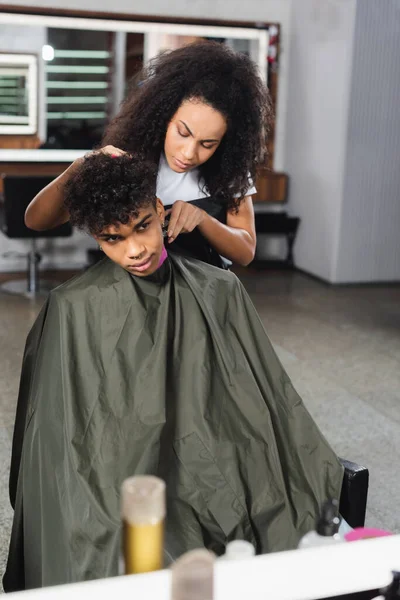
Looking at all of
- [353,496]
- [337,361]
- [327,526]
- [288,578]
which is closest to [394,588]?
[288,578]

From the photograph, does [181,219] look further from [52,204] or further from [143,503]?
[143,503]

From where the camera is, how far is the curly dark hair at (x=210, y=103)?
158cm

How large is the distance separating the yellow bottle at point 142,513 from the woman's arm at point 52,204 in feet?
2.90

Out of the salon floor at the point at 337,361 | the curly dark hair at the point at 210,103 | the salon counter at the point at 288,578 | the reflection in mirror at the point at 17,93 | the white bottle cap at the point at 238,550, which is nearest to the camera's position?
the salon counter at the point at 288,578

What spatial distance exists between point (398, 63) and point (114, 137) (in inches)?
173

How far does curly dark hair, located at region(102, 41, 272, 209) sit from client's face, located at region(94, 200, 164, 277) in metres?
0.25

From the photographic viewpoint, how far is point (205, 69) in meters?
1.59

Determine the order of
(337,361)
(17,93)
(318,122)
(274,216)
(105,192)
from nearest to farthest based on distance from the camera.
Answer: (105,192), (337,361), (17,93), (318,122), (274,216)

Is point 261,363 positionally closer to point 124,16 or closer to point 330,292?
point 330,292

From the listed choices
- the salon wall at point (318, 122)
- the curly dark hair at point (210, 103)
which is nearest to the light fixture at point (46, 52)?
the salon wall at point (318, 122)

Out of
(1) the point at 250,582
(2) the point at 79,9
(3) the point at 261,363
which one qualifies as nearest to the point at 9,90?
(2) the point at 79,9

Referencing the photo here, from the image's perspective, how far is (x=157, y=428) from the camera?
1.44 metres

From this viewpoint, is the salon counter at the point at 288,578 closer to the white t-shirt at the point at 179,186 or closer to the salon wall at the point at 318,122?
the white t-shirt at the point at 179,186

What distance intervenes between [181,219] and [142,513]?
913mm
